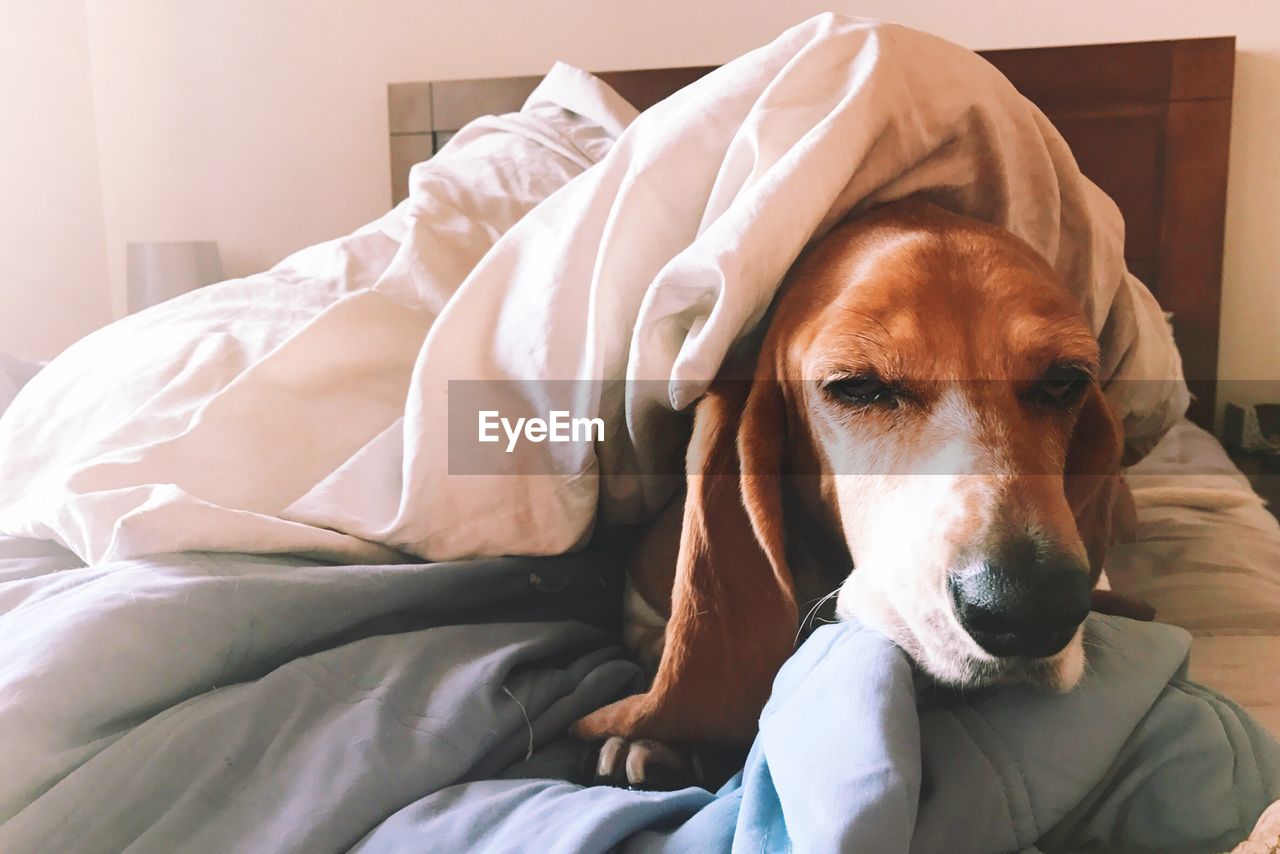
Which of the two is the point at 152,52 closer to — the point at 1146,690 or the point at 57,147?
the point at 57,147

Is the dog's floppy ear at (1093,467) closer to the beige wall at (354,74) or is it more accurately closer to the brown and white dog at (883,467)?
the brown and white dog at (883,467)

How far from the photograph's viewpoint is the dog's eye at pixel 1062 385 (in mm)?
696

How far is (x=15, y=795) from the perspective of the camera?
53 centimetres

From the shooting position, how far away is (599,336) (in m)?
0.82

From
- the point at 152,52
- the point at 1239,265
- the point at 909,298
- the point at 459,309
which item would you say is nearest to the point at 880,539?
the point at 909,298

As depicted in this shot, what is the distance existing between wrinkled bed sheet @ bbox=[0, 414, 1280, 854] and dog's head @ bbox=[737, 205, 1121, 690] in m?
0.04

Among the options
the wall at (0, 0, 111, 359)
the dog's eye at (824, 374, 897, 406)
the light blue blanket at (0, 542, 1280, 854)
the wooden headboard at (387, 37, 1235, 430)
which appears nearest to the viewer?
the light blue blanket at (0, 542, 1280, 854)

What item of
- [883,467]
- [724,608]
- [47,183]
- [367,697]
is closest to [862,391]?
[883,467]

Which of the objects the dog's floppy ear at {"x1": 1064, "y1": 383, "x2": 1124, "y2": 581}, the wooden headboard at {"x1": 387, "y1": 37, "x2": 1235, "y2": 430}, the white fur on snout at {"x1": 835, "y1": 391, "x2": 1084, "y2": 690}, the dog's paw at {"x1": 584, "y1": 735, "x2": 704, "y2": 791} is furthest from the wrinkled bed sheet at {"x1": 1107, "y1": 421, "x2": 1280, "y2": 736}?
the wooden headboard at {"x1": 387, "y1": 37, "x2": 1235, "y2": 430}

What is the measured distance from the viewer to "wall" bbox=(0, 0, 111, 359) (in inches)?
111

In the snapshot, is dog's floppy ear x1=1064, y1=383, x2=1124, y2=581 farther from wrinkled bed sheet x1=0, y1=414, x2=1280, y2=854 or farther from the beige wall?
the beige wall

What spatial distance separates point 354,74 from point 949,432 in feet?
8.78

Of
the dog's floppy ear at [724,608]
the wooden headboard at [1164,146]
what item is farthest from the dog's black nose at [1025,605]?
the wooden headboard at [1164,146]

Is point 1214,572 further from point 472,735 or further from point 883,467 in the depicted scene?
point 472,735
